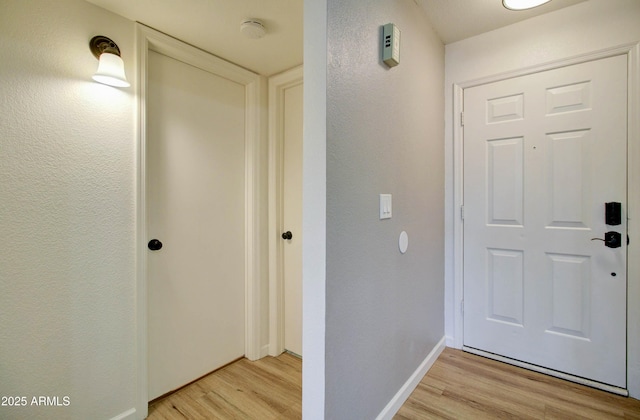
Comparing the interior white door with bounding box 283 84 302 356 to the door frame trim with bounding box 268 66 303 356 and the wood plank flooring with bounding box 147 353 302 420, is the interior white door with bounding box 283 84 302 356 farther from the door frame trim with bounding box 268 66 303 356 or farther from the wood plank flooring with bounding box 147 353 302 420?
the wood plank flooring with bounding box 147 353 302 420

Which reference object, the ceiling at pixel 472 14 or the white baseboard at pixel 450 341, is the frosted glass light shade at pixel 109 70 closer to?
the ceiling at pixel 472 14

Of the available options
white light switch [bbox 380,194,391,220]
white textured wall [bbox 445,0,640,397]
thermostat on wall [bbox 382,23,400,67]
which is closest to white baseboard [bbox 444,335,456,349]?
white textured wall [bbox 445,0,640,397]

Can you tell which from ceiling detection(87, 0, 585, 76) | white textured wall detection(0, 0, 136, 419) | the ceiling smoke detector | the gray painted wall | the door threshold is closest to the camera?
the gray painted wall

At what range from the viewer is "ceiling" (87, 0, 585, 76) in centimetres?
149

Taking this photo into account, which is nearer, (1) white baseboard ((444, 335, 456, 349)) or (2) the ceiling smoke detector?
(2) the ceiling smoke detector

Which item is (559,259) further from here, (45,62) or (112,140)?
(45,62)

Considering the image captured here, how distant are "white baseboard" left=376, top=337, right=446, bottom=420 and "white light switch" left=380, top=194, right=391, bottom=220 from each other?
99 centimetres

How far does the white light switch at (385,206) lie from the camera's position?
4.67 feet

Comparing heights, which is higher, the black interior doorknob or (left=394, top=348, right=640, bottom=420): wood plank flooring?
the black interior doorknob

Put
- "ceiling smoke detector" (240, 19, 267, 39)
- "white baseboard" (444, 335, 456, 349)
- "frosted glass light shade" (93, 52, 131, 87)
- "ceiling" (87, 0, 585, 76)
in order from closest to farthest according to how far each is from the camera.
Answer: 1. "frosted glass light shade" (93, 52, 131, 87)
2. "ceiling" (87, 0, 585, 76)
3. "ceiling smoke detector" (240, 19, 267, 39)
4. "white baseboard" (444, 335, 456, 349)

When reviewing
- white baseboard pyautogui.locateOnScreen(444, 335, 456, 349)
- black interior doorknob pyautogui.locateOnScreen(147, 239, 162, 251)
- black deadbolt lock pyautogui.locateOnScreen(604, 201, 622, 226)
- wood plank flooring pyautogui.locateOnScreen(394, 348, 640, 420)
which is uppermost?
black deadbolt lock pyautogui.locateOnScreen(604, 201, 622, 226)

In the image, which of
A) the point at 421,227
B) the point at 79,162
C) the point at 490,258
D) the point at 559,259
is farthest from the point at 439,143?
the point at 79,162

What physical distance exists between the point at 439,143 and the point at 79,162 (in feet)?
7.34

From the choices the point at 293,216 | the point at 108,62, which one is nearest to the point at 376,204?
the point at 293,216
